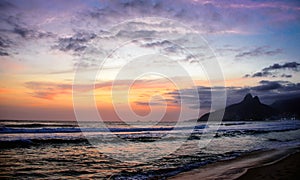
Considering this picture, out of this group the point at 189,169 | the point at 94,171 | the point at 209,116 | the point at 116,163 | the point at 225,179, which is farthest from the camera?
the point at 209,116

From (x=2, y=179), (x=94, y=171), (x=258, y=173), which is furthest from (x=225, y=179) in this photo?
(x=2, y=179)

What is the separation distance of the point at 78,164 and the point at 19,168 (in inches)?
92.8

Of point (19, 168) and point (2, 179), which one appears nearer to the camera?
point (2, 179)

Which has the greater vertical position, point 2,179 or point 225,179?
point 2,179

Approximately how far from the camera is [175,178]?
8.66 meters

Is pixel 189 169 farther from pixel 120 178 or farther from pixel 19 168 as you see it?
pixel 19 168

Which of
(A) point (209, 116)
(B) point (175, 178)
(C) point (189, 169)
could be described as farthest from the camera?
(A) point (209, 116)

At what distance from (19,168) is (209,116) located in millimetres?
176626

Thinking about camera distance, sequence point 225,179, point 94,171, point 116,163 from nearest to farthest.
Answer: point 225,179
point 94,171
point 116,163

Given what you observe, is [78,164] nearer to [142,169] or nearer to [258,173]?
[142,169]

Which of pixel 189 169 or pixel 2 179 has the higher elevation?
pixel 2 179

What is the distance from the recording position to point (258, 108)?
598 ft

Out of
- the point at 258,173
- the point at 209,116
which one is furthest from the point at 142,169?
the point at 209,116

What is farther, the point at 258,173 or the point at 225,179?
the point at 258,173
